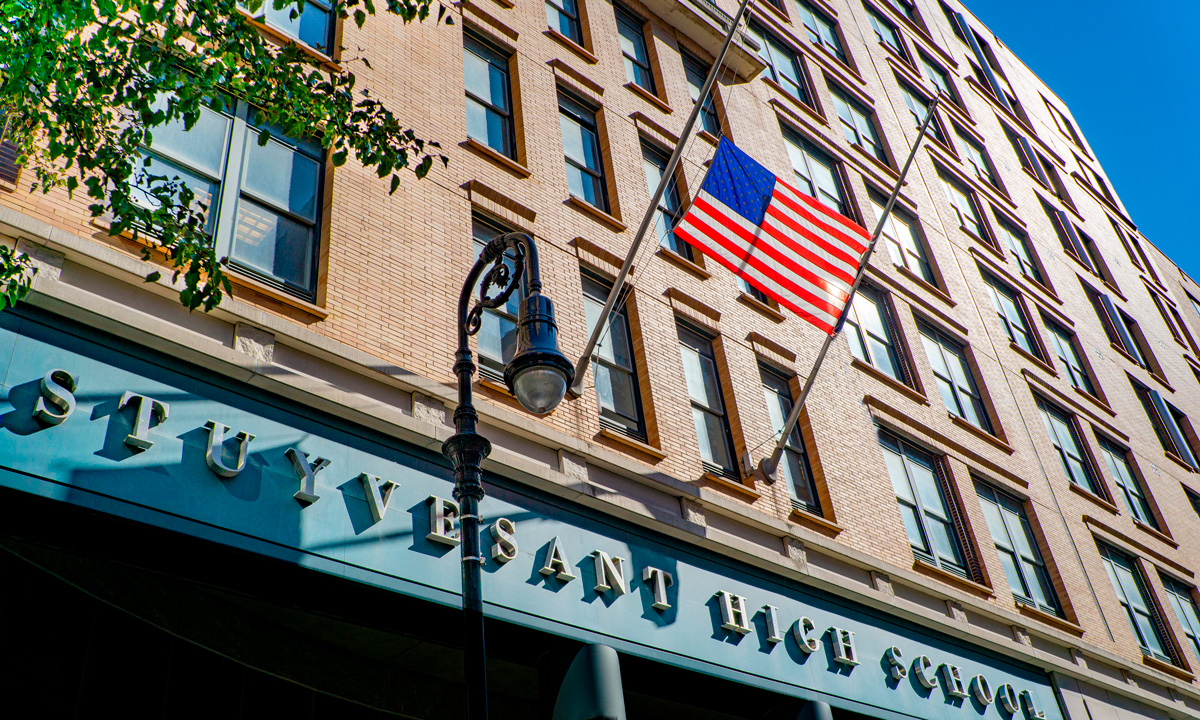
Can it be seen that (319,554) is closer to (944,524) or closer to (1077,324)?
(944,524)

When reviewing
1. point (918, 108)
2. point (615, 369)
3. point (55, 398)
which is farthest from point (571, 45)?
point (918, 108)

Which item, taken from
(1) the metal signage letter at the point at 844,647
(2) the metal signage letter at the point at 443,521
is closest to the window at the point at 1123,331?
(1) the metal signage letter at the point at 844,647

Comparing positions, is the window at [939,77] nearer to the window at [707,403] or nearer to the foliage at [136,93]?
the window at [707,403]

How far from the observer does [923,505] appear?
701 inches

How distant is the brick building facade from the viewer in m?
10.8

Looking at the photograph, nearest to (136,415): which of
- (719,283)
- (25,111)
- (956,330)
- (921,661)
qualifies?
(25,111)

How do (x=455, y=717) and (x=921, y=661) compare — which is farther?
(x=921, y=661)

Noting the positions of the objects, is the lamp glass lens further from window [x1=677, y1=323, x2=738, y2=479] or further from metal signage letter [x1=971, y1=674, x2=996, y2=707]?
metal signage letter [x1=971, y1=674, x2=996, y2=707]

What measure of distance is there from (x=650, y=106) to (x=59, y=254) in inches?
484

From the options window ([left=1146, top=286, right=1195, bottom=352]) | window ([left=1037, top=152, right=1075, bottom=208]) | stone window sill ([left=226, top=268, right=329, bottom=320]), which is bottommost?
stone window sill ([left=226, top=268, right=329, bottom=320])

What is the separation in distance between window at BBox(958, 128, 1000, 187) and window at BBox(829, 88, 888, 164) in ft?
19.4

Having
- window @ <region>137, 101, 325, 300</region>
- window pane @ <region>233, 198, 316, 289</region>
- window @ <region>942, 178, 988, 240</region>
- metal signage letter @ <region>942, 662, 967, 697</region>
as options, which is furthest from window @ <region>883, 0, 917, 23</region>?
window pane @ <region>233, 198, 316, 289</region>

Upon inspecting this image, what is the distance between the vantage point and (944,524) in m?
18.0

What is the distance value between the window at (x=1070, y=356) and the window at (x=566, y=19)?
16447mm
